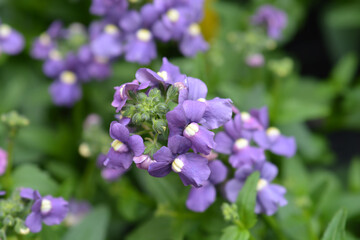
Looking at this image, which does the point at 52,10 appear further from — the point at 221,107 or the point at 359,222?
the point at 359,222

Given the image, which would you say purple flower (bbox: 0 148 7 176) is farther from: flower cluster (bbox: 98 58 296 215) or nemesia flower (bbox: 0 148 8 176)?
flower cluster (bbox: 98 58 296 215)

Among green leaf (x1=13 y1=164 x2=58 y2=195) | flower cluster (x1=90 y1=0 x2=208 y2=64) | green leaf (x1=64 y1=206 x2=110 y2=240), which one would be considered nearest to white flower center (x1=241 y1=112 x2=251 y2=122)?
flower cluster (x1=90 y1=0 x2=208 y2=64)

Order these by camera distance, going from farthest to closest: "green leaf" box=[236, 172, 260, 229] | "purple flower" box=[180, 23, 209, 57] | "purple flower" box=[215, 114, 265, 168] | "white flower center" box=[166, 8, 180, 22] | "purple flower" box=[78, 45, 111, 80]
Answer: "purple flower" box=[78, 45, 111, 80] → "purple flower" box=[180, 23, 209, 57] → "white flower center" box=[166, 8, 180, 22] → "purple flower" box=[215, 114, 265, 168] → "green leaf" box=[236, 172, 260, 229]

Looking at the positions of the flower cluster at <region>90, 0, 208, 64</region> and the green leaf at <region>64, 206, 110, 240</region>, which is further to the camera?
the flower cluster at <region>90, 0, 208, 64</region>

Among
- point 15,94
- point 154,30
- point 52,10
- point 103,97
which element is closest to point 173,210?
point 154,30

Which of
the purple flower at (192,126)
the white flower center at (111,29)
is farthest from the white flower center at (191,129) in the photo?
the white flower center at (111,29)
